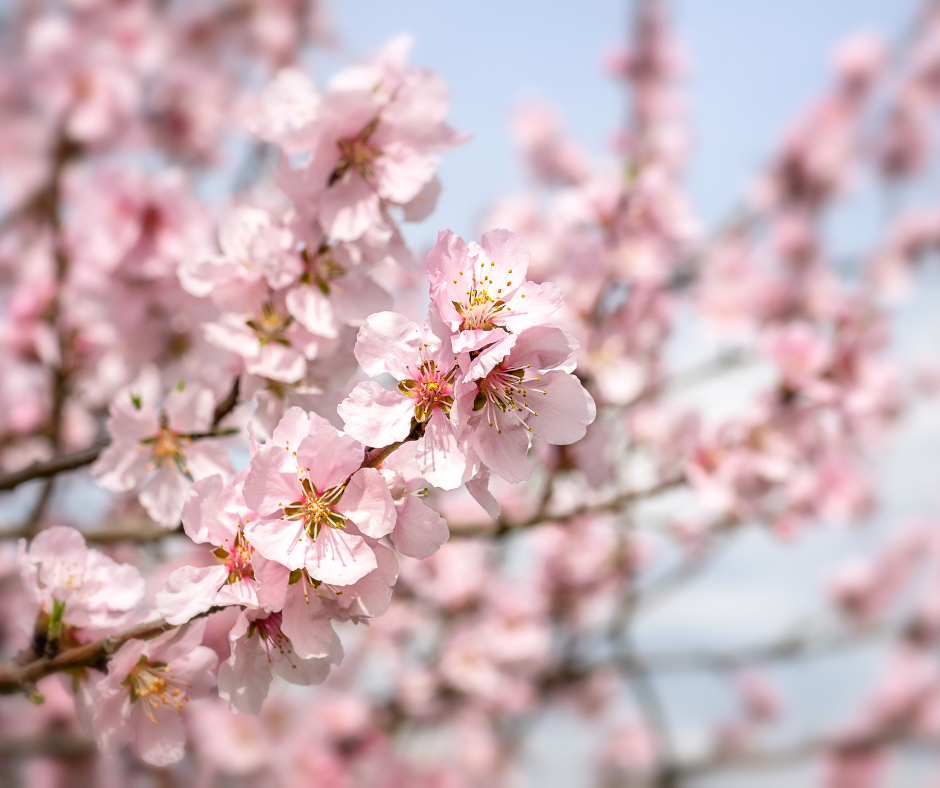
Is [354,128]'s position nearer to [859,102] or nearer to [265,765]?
[265,765]

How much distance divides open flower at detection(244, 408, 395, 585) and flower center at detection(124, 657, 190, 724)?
0.37 m

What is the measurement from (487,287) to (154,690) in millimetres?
831

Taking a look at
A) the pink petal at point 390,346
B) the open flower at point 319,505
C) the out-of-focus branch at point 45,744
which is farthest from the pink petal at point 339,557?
the out-of-focus branch at point 45,744

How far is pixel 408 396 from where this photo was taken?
1.08 metres

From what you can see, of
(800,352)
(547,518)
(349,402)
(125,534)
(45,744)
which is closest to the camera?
(349,402)

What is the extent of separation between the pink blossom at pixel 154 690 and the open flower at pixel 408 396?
0.44 meters

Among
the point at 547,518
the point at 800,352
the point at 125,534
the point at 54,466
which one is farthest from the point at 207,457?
the point at 800,352

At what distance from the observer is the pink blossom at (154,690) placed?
3.95ft

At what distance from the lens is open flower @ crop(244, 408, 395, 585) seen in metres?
1.04

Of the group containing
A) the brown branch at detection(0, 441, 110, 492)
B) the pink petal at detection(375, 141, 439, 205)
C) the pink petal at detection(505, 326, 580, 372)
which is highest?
the pink petal at detection(375, 141, 439, 205)

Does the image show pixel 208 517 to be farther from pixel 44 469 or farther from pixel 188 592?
pixel 44 469

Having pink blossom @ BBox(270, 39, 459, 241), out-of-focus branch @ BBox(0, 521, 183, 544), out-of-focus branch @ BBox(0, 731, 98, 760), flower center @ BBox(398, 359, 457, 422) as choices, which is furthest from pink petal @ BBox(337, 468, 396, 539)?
out-of-focus branch @ BBox(0, 731, 98, 760)

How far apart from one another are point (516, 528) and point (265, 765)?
3.82 meters

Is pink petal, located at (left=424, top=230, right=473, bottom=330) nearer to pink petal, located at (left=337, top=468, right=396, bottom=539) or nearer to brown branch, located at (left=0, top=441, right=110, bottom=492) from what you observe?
pink petal, located at (left=337, top=468, right=396, bottom=539)
